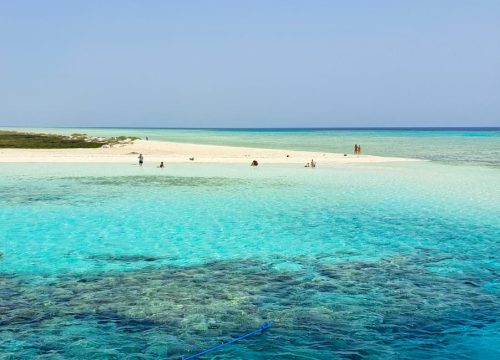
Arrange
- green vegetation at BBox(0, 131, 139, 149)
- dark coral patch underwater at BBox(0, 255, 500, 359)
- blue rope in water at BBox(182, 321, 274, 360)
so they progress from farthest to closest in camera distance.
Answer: green vegetation at BBox(0, 131, 139, 149) < dark coral patch underwater at BBox(0, 255, 500, 359) < blue rope in water at BBox(182, 321, 274, 360)

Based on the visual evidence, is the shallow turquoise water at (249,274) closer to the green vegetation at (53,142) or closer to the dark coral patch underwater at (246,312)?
the dark coral patch underwater at (246,312)

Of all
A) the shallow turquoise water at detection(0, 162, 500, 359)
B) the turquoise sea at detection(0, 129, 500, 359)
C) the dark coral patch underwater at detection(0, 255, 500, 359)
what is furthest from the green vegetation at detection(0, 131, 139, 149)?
the dark coral patch underwater at detection(0, 255, 500, 359)

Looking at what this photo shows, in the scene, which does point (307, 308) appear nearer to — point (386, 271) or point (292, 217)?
point (386, 271)

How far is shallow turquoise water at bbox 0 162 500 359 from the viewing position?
27.8 feet

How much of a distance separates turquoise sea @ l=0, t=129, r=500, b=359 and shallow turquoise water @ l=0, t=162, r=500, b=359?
1.6 inches

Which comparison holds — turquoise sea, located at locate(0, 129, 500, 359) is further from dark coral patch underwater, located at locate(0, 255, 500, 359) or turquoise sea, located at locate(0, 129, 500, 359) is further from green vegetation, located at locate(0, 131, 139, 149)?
green vegetation, located at locate(0, 131, 139, 149)

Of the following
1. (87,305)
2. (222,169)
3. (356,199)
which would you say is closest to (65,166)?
(222,169)

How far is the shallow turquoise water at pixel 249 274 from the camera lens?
846 centimetres

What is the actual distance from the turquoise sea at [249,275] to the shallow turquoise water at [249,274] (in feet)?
0.14

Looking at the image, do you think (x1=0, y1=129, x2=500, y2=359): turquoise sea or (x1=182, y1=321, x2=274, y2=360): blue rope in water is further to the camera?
(x1=0, y1=129, x2=500, y2=359): turquoise sea

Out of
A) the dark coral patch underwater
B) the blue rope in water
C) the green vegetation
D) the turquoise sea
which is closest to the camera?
the blue rope in water

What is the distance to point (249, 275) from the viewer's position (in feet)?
39.8

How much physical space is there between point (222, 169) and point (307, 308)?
31001mm

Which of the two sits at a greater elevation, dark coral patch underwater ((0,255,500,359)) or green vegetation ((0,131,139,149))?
green vegetation ((0,131,139,149))
